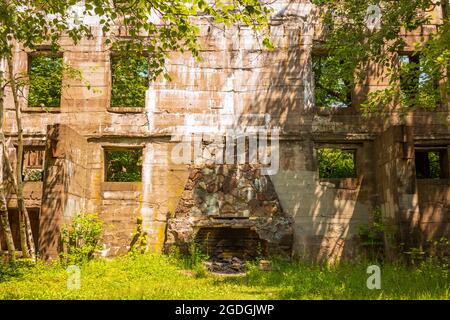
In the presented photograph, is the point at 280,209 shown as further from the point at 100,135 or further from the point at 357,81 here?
the point at 100,135

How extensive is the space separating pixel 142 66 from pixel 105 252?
9.95 meters

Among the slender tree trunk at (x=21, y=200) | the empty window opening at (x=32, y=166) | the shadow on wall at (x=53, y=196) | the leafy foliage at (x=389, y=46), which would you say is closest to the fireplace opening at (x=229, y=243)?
the shadow on wall at (x=53, y=196)

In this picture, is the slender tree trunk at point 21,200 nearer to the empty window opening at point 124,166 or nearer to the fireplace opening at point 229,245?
the fireplace opening at point 229,245

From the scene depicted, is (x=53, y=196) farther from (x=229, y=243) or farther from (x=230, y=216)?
(x=229, y=243)

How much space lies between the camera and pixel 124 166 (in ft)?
60.3

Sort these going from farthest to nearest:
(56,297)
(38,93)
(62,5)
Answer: (38,93) → (62,5) → (56,297)

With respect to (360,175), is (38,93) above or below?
above

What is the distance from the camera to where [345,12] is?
463 inches

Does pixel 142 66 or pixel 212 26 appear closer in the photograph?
pixel 212 26

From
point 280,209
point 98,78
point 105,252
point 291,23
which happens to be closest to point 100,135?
point 98,78

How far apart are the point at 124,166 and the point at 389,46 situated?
12.4 meters

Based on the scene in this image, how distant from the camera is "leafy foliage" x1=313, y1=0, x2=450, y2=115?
26.4 feet

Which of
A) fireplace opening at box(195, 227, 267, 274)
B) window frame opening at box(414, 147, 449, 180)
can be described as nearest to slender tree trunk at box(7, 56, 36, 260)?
fireplace opening at box(195, 227, 267, 274)

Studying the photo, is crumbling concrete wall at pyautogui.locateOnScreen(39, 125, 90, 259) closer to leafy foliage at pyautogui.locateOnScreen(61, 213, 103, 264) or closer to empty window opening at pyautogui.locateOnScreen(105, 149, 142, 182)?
leafy foliage at pyautogui.locateOnScreen(61, 213, 103, 264)
